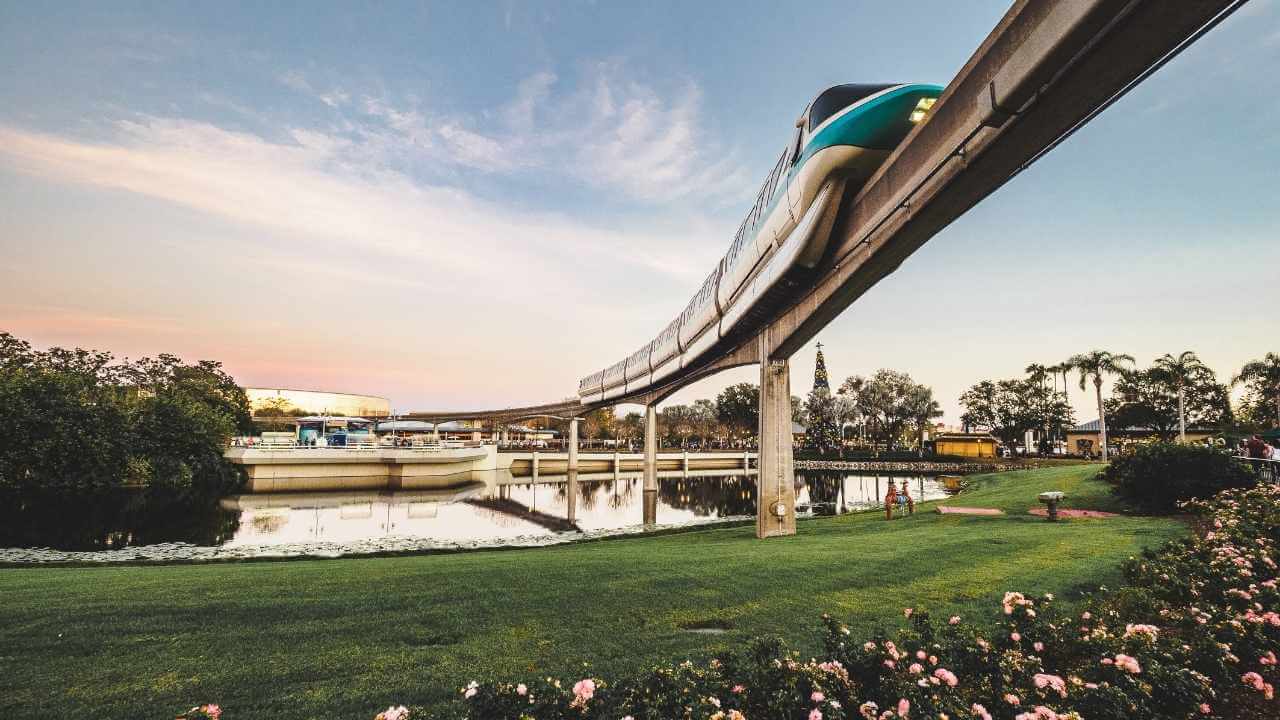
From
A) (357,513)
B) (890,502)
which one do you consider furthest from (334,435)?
(890,502)


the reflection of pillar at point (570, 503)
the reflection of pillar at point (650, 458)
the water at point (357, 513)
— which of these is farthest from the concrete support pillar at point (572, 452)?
the water at point (357, 513)

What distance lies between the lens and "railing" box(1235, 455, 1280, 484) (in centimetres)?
1710

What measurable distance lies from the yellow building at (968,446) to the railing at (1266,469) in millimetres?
70935

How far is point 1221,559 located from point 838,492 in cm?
4433

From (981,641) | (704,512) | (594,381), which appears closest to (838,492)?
(704,512)

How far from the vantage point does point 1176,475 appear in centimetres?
1759

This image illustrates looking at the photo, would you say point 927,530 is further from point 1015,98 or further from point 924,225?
point 1015,98

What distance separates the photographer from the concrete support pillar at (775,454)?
21.2 m

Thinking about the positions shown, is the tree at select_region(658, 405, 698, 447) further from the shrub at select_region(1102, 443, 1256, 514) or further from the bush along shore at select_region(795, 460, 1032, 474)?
the shrub at select_region(1102, 443, 1256, 514)

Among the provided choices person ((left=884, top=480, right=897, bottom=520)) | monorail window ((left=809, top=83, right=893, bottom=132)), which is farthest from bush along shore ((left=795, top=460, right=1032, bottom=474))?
monorail window ((left=809, top=83, right=893, bottom=132))

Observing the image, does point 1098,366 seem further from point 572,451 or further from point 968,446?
point 572,451

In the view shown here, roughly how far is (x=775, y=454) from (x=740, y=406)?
95.0 m

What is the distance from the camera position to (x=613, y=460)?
3332 inches

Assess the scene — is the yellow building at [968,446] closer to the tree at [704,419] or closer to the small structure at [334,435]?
the tree at [704,419]
